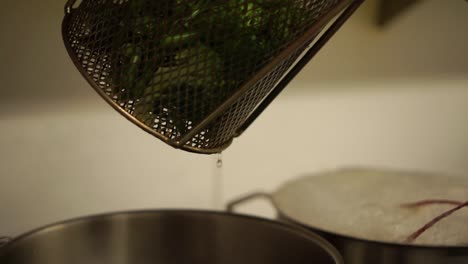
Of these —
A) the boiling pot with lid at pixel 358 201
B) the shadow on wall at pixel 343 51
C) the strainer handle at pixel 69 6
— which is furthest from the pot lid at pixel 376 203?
the strainer handle at pixel 69 6

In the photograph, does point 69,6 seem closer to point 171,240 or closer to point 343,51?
point 171,240

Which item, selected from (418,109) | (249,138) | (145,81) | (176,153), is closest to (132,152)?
(176,153)

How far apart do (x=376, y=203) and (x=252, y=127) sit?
187mm

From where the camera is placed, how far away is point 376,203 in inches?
26.0

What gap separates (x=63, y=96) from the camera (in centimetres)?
60

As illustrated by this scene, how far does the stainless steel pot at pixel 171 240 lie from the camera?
0.53 meters

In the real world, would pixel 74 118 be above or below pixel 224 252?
above

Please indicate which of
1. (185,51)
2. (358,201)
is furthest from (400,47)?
(185,51)

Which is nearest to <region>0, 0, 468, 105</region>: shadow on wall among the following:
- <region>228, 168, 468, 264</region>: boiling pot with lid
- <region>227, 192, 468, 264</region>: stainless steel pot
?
<region>228, 168, 468, 264</region>: boiling pot with lid

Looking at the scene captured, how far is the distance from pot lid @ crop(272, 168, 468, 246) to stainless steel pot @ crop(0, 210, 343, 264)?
0.16 feet

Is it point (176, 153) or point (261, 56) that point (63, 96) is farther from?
point (261, 56)

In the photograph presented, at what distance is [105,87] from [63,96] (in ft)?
0.75

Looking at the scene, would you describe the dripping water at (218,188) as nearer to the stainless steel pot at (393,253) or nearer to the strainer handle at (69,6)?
the stainless steel pot at (393,253)

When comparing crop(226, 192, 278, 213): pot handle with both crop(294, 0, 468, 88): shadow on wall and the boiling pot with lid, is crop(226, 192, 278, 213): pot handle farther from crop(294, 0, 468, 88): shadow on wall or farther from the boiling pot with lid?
crop(294, 0, 468, 88): shadow on wall
